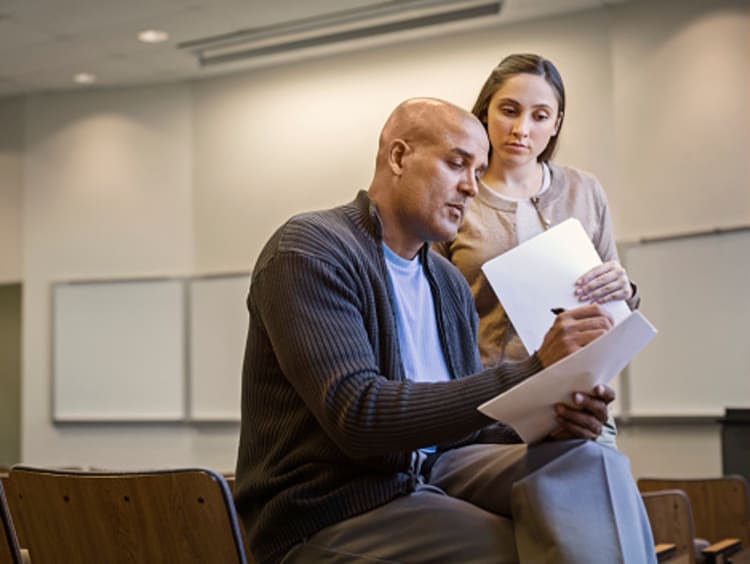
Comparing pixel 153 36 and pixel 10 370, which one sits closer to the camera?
pixel 153 36

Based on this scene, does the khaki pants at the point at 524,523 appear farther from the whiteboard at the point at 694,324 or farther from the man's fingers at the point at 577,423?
the whiteboard at the point at 694,324

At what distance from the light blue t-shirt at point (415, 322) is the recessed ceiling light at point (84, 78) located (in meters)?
7.62

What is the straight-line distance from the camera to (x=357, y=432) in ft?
4.96

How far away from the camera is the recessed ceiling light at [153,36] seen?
7812 millimetres

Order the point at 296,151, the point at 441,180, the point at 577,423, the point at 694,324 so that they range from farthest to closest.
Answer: the point at 296,151 < the point at 694,324 < the point at 441,180 < the point at 577,423

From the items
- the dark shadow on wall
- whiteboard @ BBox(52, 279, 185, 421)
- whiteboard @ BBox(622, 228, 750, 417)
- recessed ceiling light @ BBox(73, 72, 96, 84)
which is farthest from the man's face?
the dark shadow on wall

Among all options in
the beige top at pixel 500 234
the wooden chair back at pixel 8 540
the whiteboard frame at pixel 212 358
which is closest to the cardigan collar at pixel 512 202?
the beige top at pixel 500 234

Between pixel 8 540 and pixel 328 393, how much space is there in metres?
0.56

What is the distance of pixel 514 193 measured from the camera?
2.56 m

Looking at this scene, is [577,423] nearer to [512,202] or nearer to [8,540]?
[8,540]

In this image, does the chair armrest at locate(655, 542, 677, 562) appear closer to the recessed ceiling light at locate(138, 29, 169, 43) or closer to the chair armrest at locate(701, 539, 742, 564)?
the chair armrest at locate(701, 539, 742, 564)

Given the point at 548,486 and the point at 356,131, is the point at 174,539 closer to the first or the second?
the point at 548,486

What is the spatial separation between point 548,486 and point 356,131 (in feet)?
23.4

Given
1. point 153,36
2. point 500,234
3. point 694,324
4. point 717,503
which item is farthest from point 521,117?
point 153,36
